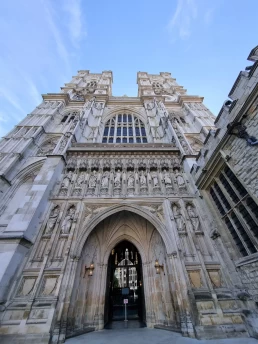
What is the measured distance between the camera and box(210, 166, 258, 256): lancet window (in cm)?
513

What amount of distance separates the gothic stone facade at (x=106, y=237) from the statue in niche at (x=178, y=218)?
0.05 metres

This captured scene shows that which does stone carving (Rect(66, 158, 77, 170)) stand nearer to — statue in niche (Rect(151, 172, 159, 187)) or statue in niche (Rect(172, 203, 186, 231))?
statue in niche (Rect(151, 172, 159, 187))

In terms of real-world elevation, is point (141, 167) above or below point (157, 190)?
above

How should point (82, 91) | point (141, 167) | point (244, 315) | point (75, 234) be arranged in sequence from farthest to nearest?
point (82, 91), point (141, 167), point (75, 234), point (244, 315)

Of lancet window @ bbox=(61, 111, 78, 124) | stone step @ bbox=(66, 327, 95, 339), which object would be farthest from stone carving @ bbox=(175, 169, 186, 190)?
lancet window @ bbox=(61, 111, 78, 124)

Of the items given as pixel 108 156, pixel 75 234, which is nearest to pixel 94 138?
pixel 108 156

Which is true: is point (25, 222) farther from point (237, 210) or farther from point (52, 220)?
point (237, 210)

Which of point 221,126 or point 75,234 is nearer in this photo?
point 221,126

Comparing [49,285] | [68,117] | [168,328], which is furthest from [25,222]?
[68,117]

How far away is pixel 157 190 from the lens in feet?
28.6

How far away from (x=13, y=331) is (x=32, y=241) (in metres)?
2.70

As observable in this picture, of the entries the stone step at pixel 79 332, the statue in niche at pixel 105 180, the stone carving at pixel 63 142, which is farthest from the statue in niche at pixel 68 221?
the stone carving at pixel 63 142

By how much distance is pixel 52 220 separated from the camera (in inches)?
287

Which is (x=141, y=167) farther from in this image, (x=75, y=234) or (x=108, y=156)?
(x=75, y=234)
